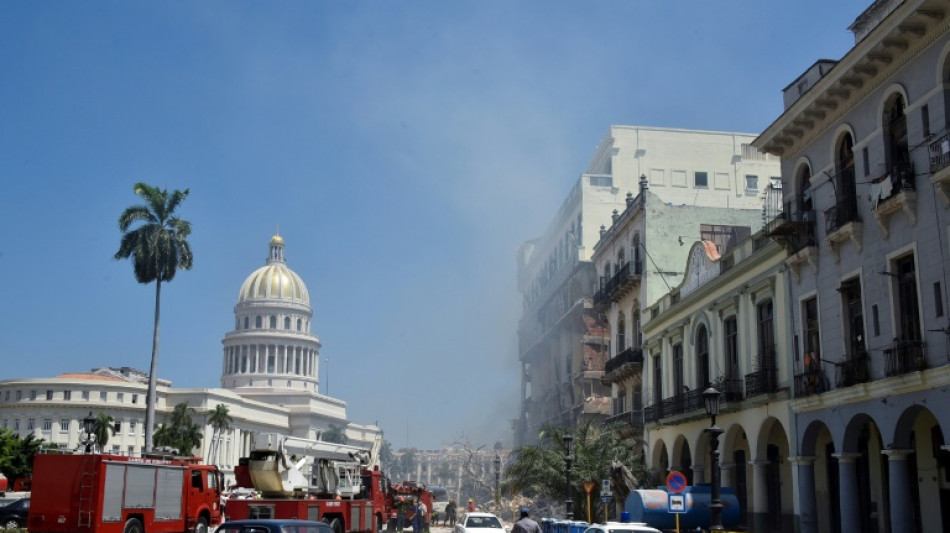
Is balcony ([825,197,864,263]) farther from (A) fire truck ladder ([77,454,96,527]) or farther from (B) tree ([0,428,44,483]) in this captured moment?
(B) tree ([0,428,44,483])

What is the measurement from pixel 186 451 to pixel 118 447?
69.0 feet

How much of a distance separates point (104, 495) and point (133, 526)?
2.09m

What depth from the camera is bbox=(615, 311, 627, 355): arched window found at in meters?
50.9

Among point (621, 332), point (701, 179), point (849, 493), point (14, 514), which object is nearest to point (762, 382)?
point (849, 493)

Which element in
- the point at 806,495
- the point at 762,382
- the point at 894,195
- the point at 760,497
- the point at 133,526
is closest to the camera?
the point at 894,195

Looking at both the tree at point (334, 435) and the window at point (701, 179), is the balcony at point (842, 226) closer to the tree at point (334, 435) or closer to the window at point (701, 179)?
the window at point (701, 179)

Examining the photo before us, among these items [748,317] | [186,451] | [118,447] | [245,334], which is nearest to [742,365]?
[748,317]

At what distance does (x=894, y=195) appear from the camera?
949 inches

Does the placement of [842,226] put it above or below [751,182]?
below

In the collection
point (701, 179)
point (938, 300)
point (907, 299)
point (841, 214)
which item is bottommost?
point (938, 300)

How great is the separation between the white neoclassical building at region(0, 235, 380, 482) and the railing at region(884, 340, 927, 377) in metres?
107

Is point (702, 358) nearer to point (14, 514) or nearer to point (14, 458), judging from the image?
point (14, 514)

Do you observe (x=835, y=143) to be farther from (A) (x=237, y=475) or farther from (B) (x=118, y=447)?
(B) (x=118, y=447)

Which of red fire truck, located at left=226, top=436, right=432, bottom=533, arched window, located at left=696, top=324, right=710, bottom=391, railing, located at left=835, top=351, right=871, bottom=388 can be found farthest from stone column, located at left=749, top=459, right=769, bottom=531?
red fire truck, located at left=226, top=436, right=432, bottom=533
